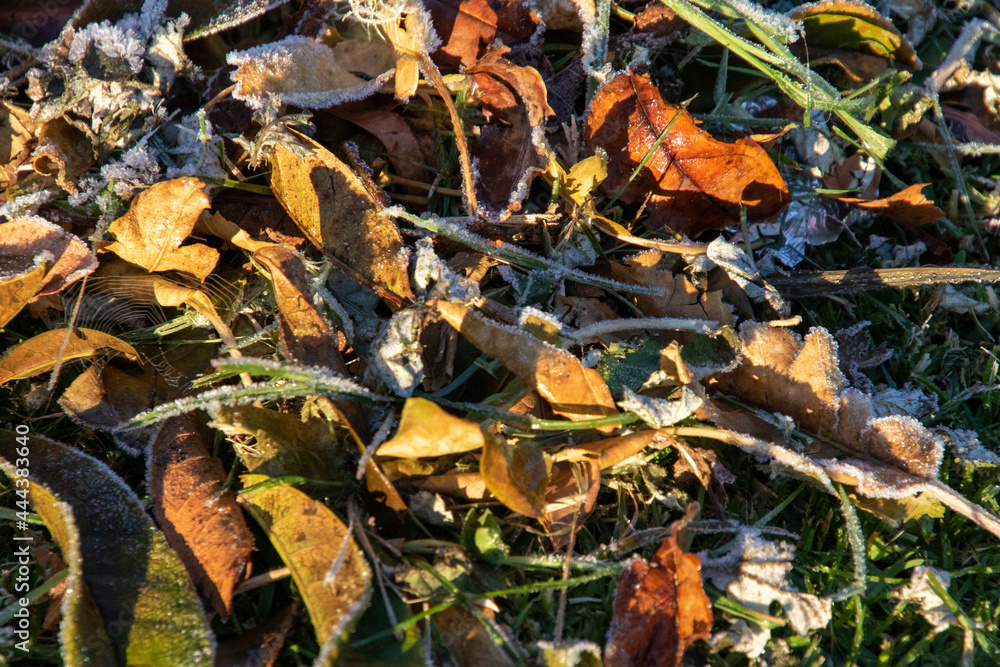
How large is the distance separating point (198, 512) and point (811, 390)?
122cm

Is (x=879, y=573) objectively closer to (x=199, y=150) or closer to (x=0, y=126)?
(x=199, y=150)

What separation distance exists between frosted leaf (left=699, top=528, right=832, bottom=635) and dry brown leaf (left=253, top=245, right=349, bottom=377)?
2.63ft

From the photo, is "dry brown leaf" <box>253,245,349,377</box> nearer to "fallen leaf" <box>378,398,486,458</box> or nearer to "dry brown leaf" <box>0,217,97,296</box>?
"fallen leaf" <box>378,398,486,458</box>

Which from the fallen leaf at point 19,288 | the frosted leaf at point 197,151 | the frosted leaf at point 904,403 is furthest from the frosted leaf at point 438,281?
the frosted leaf at point 904,403

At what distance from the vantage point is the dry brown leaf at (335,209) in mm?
1345

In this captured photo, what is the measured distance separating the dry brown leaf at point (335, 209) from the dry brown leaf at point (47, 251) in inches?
16.6

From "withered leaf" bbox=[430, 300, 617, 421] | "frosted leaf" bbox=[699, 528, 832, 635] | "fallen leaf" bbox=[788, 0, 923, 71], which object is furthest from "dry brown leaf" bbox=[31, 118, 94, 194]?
"fallen leaf" bbox=[788, 0, 923, 71]

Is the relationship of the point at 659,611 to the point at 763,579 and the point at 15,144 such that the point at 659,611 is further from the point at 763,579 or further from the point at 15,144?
the point at 15,144

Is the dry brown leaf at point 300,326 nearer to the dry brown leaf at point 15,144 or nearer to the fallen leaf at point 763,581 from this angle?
the dry brown leaf at point 15,144

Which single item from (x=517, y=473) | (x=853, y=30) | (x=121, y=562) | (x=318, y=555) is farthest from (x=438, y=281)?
(x=853, y=30)

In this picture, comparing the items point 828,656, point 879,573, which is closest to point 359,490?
point 828,656

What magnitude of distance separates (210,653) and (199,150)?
1.01 m

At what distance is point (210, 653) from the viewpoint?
3.45 ft

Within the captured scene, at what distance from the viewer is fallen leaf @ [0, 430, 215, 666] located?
3.47 feet
